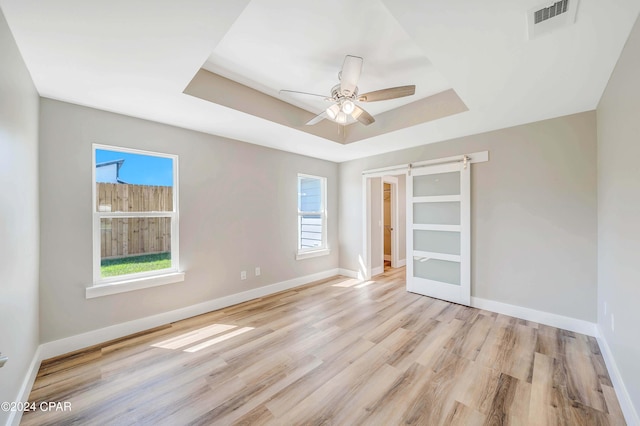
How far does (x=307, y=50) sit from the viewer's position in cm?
214

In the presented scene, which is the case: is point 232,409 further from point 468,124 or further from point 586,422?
point 468,124

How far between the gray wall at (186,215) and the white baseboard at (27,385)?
0.72ft

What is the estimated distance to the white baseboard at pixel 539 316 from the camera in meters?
2.68

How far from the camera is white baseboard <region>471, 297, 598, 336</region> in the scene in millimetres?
2677

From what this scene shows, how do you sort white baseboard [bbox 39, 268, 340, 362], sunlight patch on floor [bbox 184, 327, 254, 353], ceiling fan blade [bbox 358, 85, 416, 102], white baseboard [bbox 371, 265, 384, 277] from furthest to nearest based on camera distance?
1. white baseboard [bbox 371, 265, 384, 277]
2. sunlight patch on floor [bbox 184, 327, 254, 353]
3. white baseboard [bbox 39, 268, 340, 362]
4. ceiling fan blade [bbox 358, 85, 416, 102]

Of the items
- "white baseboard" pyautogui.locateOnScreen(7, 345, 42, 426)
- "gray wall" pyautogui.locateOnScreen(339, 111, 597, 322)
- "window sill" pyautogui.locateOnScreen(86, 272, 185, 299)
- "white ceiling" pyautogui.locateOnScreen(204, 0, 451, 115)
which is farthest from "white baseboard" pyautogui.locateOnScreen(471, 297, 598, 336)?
"white baseboard" pyautogui.locateOnScreen(7, 345, 42, 426)

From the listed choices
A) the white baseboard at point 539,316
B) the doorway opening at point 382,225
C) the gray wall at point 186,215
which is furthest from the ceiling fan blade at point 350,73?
the white baseboard at point 539,316

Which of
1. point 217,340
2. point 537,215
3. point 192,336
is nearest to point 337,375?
point 217,340

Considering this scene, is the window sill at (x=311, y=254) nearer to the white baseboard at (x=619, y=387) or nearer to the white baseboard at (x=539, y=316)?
the white baseboard at (x=539, y=316)

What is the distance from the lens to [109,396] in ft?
5.89

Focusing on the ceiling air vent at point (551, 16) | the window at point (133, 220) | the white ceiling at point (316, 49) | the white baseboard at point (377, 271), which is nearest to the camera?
the ceiling air vent at point (551, 16)

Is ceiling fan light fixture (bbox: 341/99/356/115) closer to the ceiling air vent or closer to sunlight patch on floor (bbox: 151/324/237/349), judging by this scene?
the ceiling air vent

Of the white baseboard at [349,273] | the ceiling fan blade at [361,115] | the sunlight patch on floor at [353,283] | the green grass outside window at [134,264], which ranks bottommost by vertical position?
the sunlight patch on floor at [353,283]

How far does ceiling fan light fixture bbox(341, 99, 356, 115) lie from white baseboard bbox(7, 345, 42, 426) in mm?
3191
